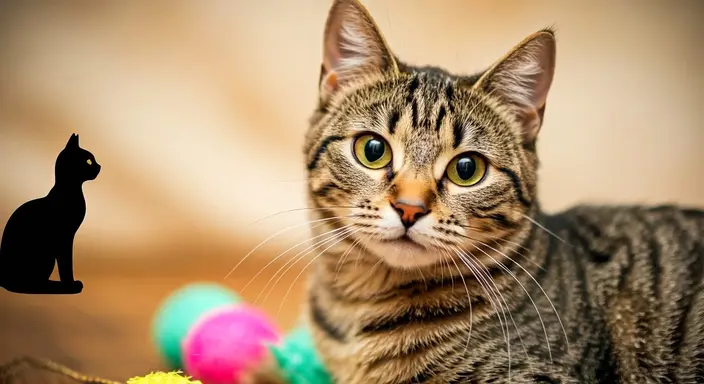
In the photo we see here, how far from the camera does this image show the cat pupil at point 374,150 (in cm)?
103

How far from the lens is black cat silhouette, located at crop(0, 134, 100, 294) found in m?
0.89

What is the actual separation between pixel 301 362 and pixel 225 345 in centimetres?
15

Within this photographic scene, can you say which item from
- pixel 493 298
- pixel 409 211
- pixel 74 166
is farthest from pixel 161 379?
pixel 493 298

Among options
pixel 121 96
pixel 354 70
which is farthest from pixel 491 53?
pixel 121 96

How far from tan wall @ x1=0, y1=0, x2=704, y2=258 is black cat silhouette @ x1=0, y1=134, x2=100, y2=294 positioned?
0.11 m

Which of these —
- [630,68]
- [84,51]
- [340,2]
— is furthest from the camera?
[630,68]

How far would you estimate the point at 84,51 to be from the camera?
3.82ft

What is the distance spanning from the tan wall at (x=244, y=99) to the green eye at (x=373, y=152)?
32 centimetres

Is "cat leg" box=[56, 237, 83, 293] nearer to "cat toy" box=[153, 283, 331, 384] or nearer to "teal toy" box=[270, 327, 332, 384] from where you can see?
"cat toy" box=[153, 283, 331, 384]

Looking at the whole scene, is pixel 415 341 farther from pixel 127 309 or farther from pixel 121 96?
pixel 121 96

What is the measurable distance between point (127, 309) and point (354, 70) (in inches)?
24.8

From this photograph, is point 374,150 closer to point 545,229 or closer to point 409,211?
point 409,211

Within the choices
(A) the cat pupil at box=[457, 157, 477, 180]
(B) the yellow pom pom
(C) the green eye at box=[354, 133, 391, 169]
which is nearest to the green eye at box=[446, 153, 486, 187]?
(A) the cat pupil at box=[457, 157, 477, 180]

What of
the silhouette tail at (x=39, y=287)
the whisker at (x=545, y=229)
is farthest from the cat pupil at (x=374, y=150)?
the silhouette tail at (x=39, y=287)
